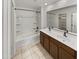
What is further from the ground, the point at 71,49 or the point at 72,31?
the point at 72,31

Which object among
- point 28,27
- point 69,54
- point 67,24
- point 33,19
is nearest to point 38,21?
point 33,19

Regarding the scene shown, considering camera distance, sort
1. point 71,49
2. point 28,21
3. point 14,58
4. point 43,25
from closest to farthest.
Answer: point 71,49, point 14,58, point 43,25, point 28,21

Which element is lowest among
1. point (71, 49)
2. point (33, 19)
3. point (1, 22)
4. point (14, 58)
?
point (14, 58)

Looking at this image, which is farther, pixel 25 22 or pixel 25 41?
pixel 25 22

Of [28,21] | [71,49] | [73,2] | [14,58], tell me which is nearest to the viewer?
[71,49]

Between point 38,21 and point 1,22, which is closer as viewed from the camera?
point 1,22

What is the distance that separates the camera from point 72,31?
3.50 meters

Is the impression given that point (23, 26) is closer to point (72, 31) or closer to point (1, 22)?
point (72, 31)

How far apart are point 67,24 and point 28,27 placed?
5.18 meters

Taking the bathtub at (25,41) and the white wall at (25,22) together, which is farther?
the white wall at (25,22)

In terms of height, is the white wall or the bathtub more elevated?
the white wall

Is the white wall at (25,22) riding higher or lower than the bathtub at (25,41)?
higher

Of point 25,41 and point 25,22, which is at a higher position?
point 25,22

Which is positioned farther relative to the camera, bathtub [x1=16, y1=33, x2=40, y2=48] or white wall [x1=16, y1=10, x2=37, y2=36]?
white wall [x1=16, y1=10, x2=37, y2=36]
